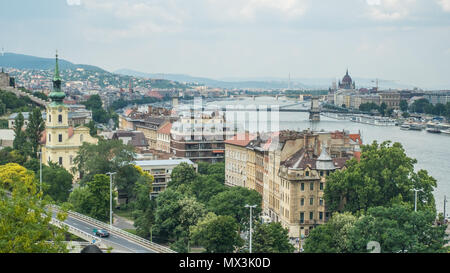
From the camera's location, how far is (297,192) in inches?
574

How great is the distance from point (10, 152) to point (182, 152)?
643 centimetres

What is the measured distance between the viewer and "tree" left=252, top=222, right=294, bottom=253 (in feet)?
35.8

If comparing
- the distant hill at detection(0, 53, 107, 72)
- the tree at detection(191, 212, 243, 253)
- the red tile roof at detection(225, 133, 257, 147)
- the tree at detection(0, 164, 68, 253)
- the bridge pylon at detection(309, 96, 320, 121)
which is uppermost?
the distant hill at detection(0, 53, 107, 72)

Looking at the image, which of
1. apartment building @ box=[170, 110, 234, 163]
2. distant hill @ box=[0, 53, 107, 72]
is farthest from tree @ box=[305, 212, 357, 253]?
apartment building @ box=[170, 110, 234, 163]

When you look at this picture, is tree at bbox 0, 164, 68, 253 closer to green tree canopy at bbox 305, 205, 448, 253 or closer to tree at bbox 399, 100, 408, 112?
green tree canopy at bbox 305, 205, 448, 253

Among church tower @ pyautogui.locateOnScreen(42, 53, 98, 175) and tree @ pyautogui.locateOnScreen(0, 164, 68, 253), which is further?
church tower @ pyautogui.locateOnScreen(42, 53, 98, 175)

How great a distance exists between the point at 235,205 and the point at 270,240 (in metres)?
3.39

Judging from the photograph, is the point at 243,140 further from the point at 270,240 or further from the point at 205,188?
the point at 270,240

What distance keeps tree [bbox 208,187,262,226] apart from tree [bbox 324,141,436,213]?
63.9 inches

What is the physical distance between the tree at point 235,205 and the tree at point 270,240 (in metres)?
2.38

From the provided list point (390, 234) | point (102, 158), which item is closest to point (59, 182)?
point (102, 158)

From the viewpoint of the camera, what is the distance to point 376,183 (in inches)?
534

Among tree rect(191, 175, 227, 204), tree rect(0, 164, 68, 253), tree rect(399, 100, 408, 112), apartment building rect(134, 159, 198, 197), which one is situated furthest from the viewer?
tree rect(399, 100, 408, 112)
